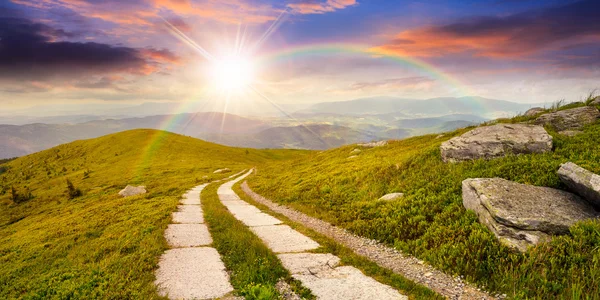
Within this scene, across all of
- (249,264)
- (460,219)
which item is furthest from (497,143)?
(249,264)

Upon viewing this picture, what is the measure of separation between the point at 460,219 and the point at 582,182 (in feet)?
15.4

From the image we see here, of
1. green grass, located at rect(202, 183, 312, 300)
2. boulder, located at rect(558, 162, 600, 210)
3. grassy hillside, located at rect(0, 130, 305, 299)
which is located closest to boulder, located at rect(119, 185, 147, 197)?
grassy hillside, located at rect(0, 130, 305, 299)

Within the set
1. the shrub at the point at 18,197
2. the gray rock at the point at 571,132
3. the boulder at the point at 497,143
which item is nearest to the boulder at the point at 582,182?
the boulder at the point at 497,143

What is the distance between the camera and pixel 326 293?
314 inches

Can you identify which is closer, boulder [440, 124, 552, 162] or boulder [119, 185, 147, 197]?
boulder [440, 124, 552, 162]

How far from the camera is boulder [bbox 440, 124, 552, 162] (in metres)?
16.9

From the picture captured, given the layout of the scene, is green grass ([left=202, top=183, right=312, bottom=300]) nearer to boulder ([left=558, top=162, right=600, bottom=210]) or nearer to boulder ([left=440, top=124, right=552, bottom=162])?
boulder ([left=558, top=162, right=600, bottom=210])

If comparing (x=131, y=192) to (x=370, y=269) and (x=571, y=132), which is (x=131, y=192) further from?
(x=571, y=132)

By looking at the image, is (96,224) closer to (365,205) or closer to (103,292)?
(103,292)

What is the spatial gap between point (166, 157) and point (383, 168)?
8202 cm

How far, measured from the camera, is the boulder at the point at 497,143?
1691 centimetres

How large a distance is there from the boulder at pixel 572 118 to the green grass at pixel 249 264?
24.3m

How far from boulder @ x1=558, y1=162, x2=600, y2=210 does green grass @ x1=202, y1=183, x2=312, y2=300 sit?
1170cm

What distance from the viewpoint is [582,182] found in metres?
10.6
